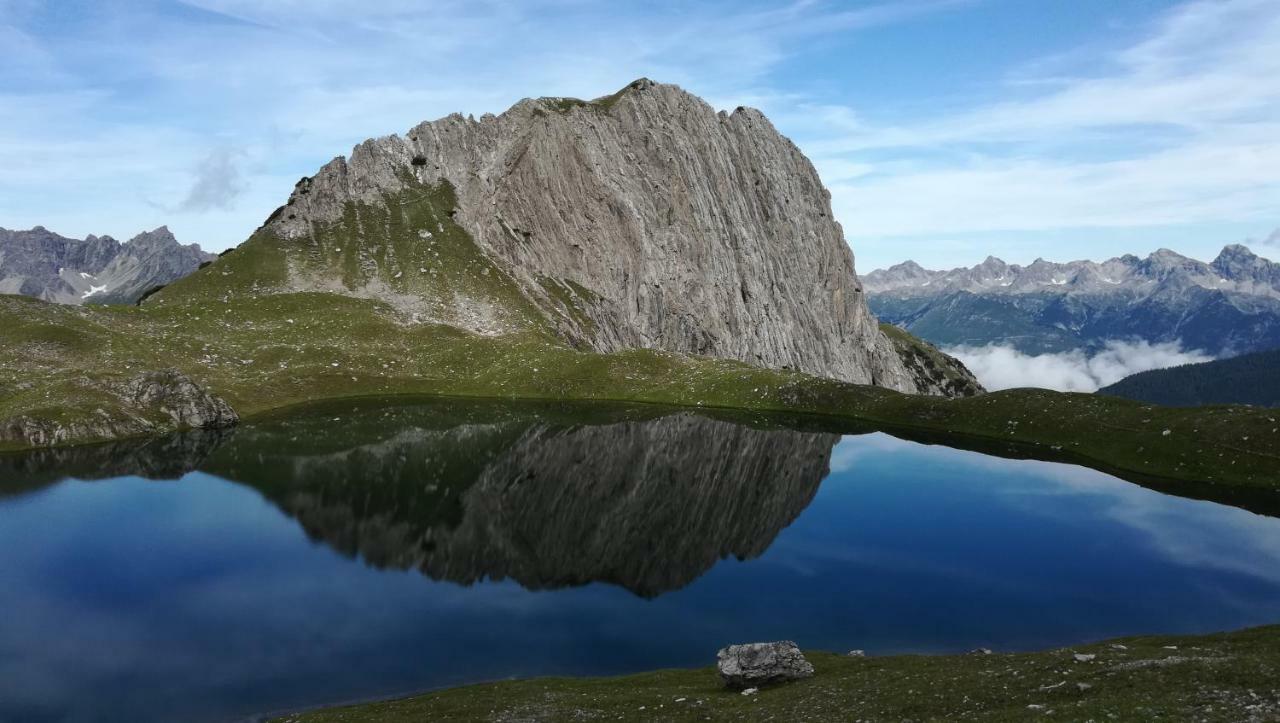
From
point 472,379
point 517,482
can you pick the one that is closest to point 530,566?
point 517,482

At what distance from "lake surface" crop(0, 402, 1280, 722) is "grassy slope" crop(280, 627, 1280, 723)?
12.1 feet

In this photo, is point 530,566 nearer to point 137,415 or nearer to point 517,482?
point 517,482

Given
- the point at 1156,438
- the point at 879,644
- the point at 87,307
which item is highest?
the point at 87,307

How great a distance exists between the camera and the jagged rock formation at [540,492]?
50.1 m

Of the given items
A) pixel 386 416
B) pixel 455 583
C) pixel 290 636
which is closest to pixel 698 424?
pixel 386 416

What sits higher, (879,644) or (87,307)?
(87,307)

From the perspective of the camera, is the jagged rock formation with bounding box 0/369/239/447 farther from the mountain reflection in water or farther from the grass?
the mountain reflection in water

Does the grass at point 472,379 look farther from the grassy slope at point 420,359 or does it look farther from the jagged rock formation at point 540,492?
the jagged rock formation at point 540,492

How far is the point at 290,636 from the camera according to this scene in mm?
37375

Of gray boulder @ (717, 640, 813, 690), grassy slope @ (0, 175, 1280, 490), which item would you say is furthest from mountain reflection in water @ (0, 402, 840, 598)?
grassy slope @ (0, 175, 1280, 490)

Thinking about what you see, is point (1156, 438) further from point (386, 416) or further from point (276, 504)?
point (386, 416)

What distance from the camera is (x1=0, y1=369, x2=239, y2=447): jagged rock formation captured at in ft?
283

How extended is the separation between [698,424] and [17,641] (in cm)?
7941

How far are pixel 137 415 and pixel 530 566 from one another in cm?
7483
